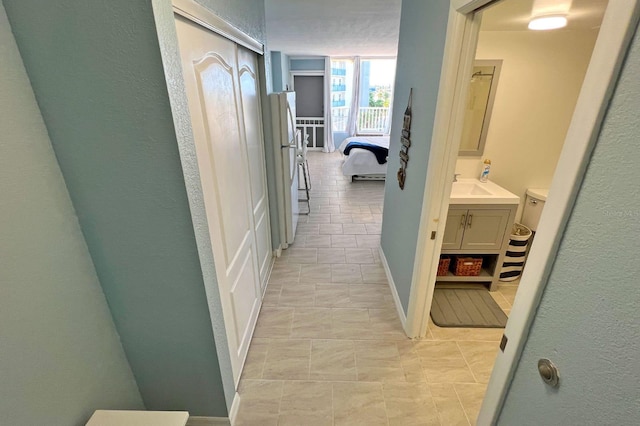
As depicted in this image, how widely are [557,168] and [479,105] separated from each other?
6.81 ft

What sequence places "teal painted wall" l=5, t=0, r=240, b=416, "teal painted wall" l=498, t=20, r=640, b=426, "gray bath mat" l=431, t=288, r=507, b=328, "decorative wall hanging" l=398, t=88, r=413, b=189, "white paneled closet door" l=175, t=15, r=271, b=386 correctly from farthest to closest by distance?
"gray bath mat" l=431, t=288, r=507, b=328, "decorative wall hanging" l=398, t=88, r=413, b=189, "white paneled closet door" l=175, t=15, r=271, b=386, "teal painted wall" l=5, t=0, r=240, b=416, "teal painted wall" l=498, t=20, r=640, b=426

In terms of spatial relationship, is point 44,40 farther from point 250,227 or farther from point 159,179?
point 250,227

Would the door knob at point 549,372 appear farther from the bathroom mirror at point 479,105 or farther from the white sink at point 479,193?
the bathroom mirror at point 479,105

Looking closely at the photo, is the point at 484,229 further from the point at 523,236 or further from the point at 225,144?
the point at 225,144

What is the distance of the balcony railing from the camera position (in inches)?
311

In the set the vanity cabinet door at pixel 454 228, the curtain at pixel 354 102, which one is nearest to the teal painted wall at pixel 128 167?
the vanity cabinet door at pixel 454 228

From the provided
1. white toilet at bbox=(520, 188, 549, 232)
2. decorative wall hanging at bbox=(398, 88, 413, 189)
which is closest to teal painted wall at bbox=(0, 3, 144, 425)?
decorative wall hanging at bbox=(398, 88, 413, 189)

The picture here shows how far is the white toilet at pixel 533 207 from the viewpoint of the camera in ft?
8.51

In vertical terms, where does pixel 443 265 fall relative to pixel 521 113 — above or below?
below

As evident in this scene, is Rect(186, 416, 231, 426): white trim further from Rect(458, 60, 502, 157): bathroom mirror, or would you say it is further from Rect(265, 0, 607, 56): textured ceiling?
Rect(458, 60, 502, 157): bathroom mirror

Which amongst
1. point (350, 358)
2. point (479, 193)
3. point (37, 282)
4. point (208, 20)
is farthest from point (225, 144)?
point (479, 193)

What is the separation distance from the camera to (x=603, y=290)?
25.0 inches

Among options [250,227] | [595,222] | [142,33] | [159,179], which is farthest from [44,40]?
[595,222]

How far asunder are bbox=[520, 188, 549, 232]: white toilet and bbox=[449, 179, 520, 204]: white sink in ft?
1.18
